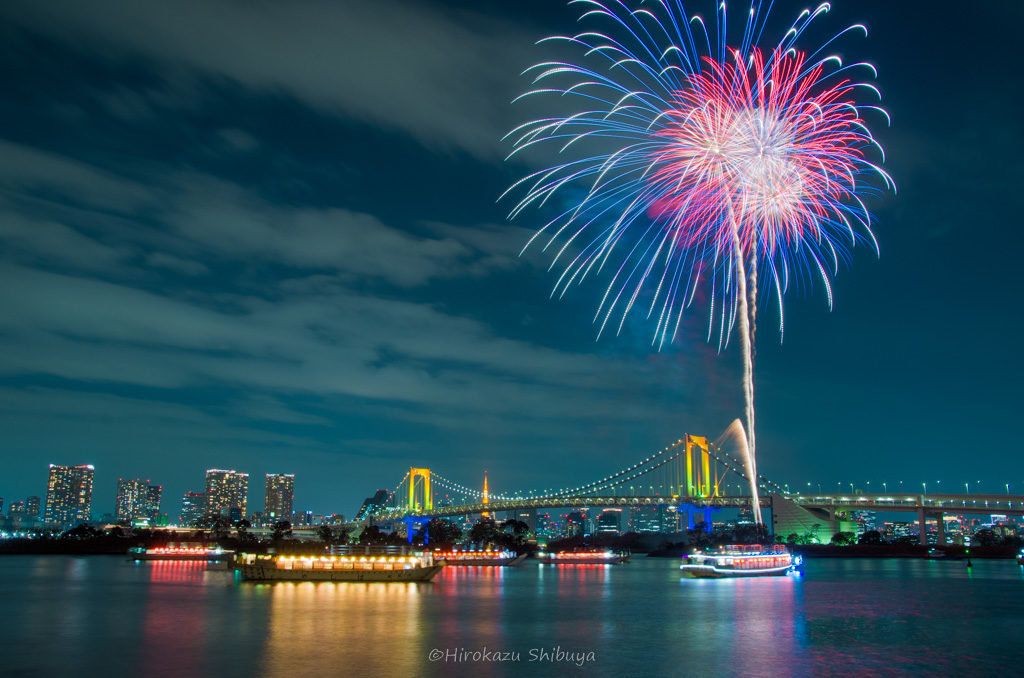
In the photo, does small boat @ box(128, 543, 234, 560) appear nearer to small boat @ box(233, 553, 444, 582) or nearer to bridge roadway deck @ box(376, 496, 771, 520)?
bridge roadway deck @ box(376, 496, 771, 520)

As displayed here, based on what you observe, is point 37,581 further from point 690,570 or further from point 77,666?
point 690,570

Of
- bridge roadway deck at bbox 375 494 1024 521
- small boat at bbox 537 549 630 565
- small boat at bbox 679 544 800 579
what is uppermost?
bridge roadway deck at bbox 375 494 1024 521

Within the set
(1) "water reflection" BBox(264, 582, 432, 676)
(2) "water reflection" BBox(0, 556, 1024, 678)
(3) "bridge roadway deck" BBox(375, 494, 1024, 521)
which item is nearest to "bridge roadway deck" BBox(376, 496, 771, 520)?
(3) "bridge roadway deck" BBox(375, 494, 1024, 521)

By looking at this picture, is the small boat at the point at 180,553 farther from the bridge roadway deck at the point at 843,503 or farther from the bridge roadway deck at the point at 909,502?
the bridge roadway deck at the point at 909,502

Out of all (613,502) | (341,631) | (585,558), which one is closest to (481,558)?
(585,558)

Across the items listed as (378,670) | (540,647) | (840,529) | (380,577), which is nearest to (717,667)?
(540,647)

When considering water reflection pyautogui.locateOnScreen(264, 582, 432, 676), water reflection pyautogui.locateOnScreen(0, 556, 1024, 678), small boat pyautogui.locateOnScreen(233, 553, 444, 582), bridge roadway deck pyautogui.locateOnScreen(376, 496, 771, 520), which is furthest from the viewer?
bridge roadway deck pyautogui.locateOnScreen(376, 496, 771, 520)
